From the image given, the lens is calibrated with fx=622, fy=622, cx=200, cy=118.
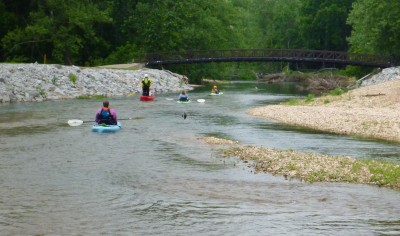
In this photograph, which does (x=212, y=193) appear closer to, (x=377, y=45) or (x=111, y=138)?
(x=111, y=138)

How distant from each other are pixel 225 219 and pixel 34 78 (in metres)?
42.3

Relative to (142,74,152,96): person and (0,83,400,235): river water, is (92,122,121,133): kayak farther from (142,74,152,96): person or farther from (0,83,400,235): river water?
(142,74,152,96): person

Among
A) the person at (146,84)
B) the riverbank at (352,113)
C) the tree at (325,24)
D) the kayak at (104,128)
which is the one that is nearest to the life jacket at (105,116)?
the kayak at (104,128)

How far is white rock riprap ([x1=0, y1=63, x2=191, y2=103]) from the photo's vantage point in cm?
5066

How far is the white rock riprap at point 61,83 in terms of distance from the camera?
50.7m

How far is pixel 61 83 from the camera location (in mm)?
55719

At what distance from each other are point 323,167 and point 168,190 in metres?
5.30

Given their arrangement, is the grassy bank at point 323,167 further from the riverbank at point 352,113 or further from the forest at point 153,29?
the forest at point 153,29

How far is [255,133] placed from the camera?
100ft

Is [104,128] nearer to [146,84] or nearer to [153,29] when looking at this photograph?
[146,84]

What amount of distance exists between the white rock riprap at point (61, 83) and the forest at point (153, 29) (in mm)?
9323

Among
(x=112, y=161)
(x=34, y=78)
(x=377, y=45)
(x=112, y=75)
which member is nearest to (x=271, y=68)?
(x=377, y=45)

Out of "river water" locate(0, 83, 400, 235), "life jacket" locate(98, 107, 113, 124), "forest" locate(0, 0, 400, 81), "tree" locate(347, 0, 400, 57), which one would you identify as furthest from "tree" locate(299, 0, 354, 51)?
"life jacket" locate(98, 107, 113, 124)

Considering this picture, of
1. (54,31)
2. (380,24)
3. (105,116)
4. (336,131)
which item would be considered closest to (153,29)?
(54,31)
